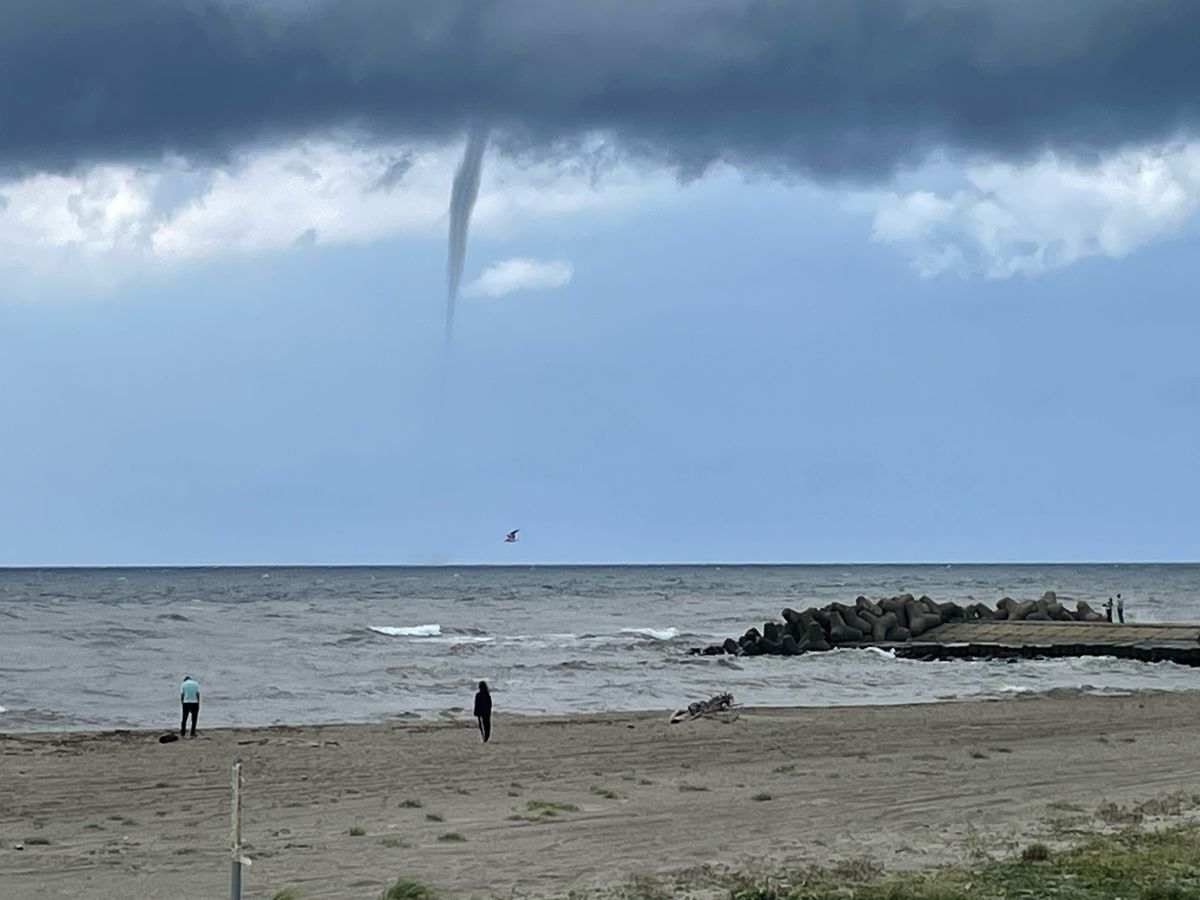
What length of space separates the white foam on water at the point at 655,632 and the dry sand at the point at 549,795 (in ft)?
120

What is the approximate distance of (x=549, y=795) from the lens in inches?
750

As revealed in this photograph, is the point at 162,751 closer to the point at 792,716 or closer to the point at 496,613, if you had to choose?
the point at 792,716

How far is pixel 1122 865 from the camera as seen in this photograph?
12391 mm

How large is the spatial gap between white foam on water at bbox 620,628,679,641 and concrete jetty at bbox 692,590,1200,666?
27.9 ft

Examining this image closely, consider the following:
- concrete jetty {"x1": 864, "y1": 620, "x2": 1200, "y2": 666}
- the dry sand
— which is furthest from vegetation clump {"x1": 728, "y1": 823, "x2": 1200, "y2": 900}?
concrete jetty {"x1": 864, "y1": 620, "x2": 1200, "y2": 666}

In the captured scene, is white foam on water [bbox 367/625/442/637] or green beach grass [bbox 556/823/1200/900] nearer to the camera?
green beach grass [bbox 556/823/1200/900]

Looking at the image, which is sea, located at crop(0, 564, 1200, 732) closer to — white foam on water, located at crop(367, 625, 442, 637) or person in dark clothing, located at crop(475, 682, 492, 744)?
white foam on water, located at crop(367, 625, 442, 637)

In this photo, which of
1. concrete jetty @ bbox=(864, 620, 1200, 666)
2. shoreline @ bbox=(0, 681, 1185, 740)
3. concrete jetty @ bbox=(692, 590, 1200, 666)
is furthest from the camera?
concrete jetty @ bbox=(692, 590, 1200, 666)

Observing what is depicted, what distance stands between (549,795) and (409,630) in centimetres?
5276

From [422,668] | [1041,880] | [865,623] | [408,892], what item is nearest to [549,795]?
[408,892]

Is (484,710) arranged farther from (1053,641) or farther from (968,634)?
(968,634)

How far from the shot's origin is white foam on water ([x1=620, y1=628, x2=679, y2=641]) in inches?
2613

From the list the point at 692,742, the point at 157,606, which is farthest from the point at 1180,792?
the point at 157,606

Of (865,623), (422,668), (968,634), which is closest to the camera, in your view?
(422,668)
